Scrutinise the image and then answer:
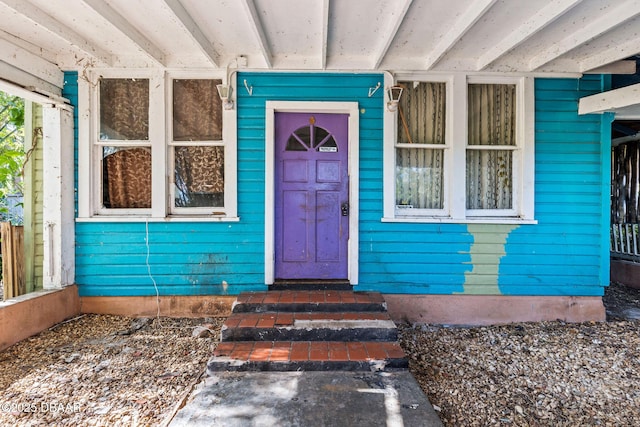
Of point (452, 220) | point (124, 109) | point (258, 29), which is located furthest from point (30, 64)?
point (452, 220)

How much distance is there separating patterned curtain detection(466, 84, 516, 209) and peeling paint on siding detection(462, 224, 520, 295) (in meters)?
0.27

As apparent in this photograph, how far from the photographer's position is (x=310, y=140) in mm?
3758

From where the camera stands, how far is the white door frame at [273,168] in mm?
3662

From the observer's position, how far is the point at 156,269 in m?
3.70

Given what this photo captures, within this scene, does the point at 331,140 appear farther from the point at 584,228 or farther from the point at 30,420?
the point at 30,420

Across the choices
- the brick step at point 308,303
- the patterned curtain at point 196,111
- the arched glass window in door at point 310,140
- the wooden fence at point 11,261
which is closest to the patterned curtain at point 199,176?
the patterned curtain at point 196,111

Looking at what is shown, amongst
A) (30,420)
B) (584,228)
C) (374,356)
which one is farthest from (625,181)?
(30,420)

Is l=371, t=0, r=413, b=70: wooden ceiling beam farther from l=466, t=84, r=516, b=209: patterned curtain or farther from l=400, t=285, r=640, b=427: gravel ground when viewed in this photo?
l=400, t=285, r=640, b=427: gravel ground

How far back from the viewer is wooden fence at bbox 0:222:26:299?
3424 millimetres

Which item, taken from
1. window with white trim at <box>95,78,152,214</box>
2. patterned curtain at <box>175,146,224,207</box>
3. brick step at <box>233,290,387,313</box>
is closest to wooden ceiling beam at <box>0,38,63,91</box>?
window with white trim at <box>95,78,152,214</box>

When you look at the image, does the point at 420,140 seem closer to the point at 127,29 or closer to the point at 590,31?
the point at 590,31

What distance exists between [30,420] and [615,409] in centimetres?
369

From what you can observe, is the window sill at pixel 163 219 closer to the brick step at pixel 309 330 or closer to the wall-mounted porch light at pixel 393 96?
the brick step at pixel 309 330

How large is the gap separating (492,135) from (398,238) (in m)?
1.56
